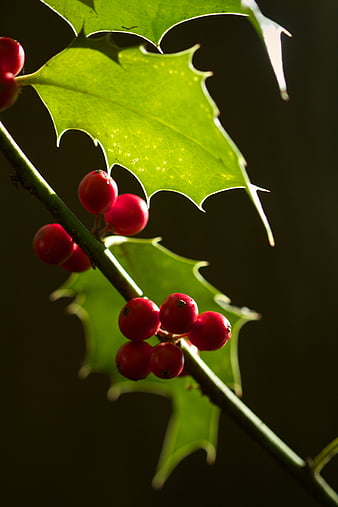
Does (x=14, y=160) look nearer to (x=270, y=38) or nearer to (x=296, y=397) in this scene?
(x=270, y=38)

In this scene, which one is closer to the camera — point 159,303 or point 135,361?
point 135,361

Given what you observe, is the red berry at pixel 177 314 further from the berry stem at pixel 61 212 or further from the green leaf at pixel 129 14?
the green leaf at pixel 129 14

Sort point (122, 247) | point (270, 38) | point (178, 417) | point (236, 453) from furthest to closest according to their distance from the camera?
1. point (236, 453)
2. point (178, 417)
3. point (122, 247)
4. point (270, 38)

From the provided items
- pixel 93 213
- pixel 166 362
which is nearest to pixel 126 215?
pixel 93 213

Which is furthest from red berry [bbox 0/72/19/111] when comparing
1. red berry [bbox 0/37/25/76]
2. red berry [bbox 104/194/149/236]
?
red berry [bbox 104/194/149/236]

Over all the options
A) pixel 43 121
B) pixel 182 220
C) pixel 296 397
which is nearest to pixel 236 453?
pixel 296 397

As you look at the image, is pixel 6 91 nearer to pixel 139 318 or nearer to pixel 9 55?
pixel 9 55
